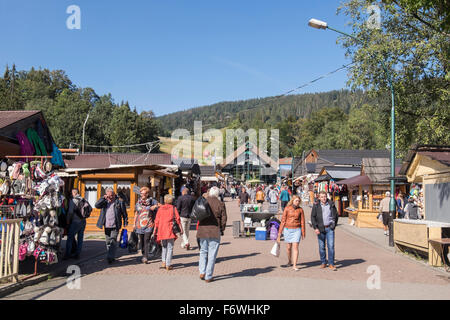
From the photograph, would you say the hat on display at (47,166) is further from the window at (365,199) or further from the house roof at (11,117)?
the window at (365,199)

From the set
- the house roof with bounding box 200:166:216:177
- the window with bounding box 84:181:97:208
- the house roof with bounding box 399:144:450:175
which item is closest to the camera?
the house roof with bounding box 399:144:450:175

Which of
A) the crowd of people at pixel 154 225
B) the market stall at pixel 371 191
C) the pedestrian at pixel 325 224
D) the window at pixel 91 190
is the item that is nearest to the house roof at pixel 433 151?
the pedestrian at pixel 325 224

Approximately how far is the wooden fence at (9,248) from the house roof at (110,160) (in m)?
27.9

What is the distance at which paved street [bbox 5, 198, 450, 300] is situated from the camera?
6.69 meters

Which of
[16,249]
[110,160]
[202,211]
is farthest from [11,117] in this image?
[110,160]

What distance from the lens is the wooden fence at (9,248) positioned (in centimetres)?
704

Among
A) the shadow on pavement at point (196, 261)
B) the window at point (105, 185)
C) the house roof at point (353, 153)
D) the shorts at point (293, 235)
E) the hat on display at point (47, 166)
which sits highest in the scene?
the house roof at point (353, 153)

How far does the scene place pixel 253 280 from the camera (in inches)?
309

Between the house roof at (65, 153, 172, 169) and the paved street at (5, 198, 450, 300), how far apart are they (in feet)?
87.0

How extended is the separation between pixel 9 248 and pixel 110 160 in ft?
112

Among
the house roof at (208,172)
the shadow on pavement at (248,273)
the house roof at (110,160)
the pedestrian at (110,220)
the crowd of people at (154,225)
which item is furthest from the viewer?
the house roof at (208,172)

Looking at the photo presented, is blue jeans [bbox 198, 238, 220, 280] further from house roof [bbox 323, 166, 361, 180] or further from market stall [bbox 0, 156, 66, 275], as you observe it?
house roof [bbox 323, 166, 361, 180]

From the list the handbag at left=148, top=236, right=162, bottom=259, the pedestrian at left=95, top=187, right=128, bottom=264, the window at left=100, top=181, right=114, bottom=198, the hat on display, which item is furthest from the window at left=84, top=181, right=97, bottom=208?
the hat on display
